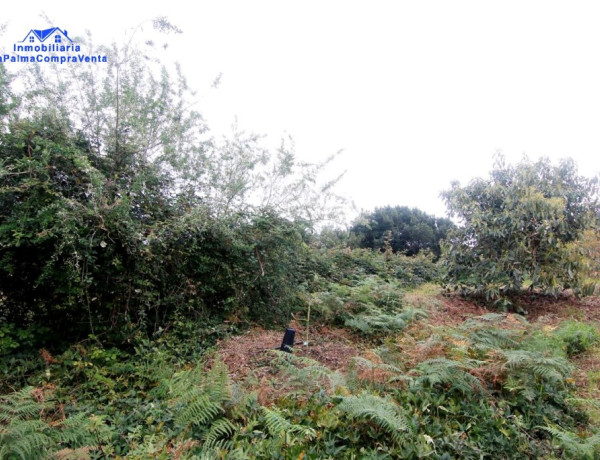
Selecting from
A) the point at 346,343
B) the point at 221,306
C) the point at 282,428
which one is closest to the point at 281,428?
the point at 282,428

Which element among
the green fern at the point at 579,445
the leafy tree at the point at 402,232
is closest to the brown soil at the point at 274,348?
the green fern at the point at 579,445

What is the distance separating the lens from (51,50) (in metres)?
4.51

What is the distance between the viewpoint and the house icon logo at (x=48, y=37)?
4398 mm

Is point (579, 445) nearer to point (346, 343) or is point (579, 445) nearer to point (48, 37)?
point (346, 343)

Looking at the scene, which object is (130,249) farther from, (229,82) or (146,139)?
(229,82)

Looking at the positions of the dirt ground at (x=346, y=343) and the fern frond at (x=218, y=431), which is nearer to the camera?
the fern frond at (x=218, y=431)

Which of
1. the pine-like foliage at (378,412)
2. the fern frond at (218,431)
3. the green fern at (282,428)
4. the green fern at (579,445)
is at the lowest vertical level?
the fern frond at (218,431)

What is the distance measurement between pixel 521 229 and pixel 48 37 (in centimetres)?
780

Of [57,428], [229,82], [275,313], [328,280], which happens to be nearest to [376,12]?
[229,82]

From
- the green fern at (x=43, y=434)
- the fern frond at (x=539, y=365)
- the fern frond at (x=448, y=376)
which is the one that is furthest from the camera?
the fern frond at (x=539, y=365)

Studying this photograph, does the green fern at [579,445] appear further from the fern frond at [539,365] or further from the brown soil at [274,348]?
the brown soil at [274,348]

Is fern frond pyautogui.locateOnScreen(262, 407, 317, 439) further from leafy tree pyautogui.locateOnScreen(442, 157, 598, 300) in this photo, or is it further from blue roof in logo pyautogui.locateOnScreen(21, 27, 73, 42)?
leafy tree pyautogui.locateOnScreen(442, 157, 598, 300)

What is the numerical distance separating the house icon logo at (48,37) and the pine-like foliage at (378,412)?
5269 mm

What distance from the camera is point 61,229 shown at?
3293 mm
